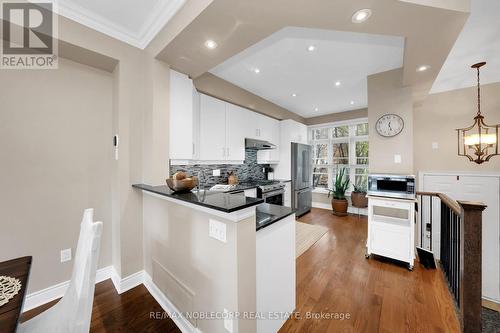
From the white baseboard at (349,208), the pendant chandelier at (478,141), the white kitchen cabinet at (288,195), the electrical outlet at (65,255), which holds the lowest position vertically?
the white baseboard at (349,208)

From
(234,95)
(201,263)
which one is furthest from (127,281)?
(234,95)

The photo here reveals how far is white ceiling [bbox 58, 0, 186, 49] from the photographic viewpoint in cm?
160

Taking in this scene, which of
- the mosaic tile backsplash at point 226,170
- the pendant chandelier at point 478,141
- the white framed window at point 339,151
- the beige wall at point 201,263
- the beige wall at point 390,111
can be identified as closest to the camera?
the beige wall at point 201,263

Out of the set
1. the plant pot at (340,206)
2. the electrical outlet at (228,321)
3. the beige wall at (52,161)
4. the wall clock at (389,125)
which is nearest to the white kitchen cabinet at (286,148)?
the plant pot at (340,206)

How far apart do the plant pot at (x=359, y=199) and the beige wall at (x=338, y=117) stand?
198cm

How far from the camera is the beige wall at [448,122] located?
3164 millimetres

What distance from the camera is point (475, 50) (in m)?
2.33

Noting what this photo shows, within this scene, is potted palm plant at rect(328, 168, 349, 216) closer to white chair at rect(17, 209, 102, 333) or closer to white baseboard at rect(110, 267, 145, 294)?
white baseboard at rect(110, 267, 145, 294)

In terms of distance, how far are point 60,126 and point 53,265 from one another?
4.56ft

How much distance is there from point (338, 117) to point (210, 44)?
443 centimetres

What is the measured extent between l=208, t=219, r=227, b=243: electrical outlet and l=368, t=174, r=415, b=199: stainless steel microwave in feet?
8.02

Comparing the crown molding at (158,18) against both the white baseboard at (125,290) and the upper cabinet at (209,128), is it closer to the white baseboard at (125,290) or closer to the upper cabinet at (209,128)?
the upper cabinet at (209,128)

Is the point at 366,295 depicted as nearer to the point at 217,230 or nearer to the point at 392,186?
the point at 392,186

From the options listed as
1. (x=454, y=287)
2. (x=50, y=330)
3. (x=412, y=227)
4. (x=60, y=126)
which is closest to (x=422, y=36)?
(x=412, y=227)
